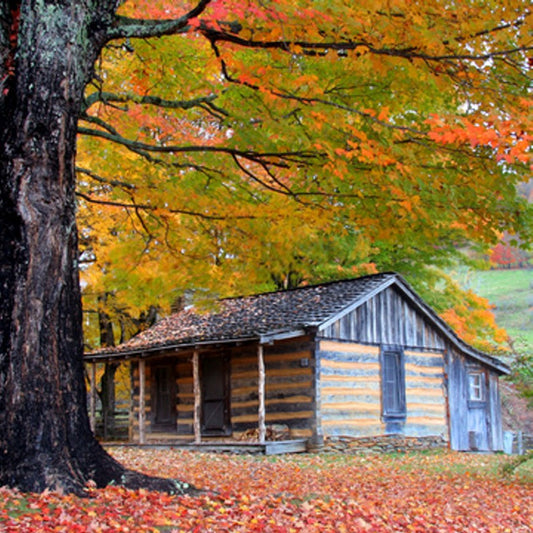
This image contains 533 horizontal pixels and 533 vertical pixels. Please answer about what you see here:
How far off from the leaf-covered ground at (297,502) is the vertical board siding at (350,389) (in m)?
2.84

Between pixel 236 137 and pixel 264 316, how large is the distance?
1015 cm

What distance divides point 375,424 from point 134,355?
7813 mm

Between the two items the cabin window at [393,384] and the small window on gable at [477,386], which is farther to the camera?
the small window on gable at [477,386]

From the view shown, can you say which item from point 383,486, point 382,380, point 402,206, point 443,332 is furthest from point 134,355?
point 402,206

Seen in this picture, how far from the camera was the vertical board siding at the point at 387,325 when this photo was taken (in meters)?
18.8

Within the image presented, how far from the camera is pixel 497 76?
8.73m

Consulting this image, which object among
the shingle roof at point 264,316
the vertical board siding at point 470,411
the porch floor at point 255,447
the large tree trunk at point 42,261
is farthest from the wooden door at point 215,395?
the large tree trunk at point 42,261

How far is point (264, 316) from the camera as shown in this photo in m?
19.3

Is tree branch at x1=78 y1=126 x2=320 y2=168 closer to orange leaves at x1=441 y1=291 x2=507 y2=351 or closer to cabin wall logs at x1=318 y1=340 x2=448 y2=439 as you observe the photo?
cabin wall logs at x1=318 y1=340 x2=448 y2=439

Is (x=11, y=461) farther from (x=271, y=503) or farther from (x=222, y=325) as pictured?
(x=222, y=325)

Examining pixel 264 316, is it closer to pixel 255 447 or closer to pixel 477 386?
pixel 255 447

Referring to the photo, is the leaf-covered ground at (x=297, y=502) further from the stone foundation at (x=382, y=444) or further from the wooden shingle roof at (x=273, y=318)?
the wooden shingle roof at (x=273, y=318)

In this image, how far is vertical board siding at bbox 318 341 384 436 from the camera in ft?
58.8

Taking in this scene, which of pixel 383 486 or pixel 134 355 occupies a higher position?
pixel 134 355
